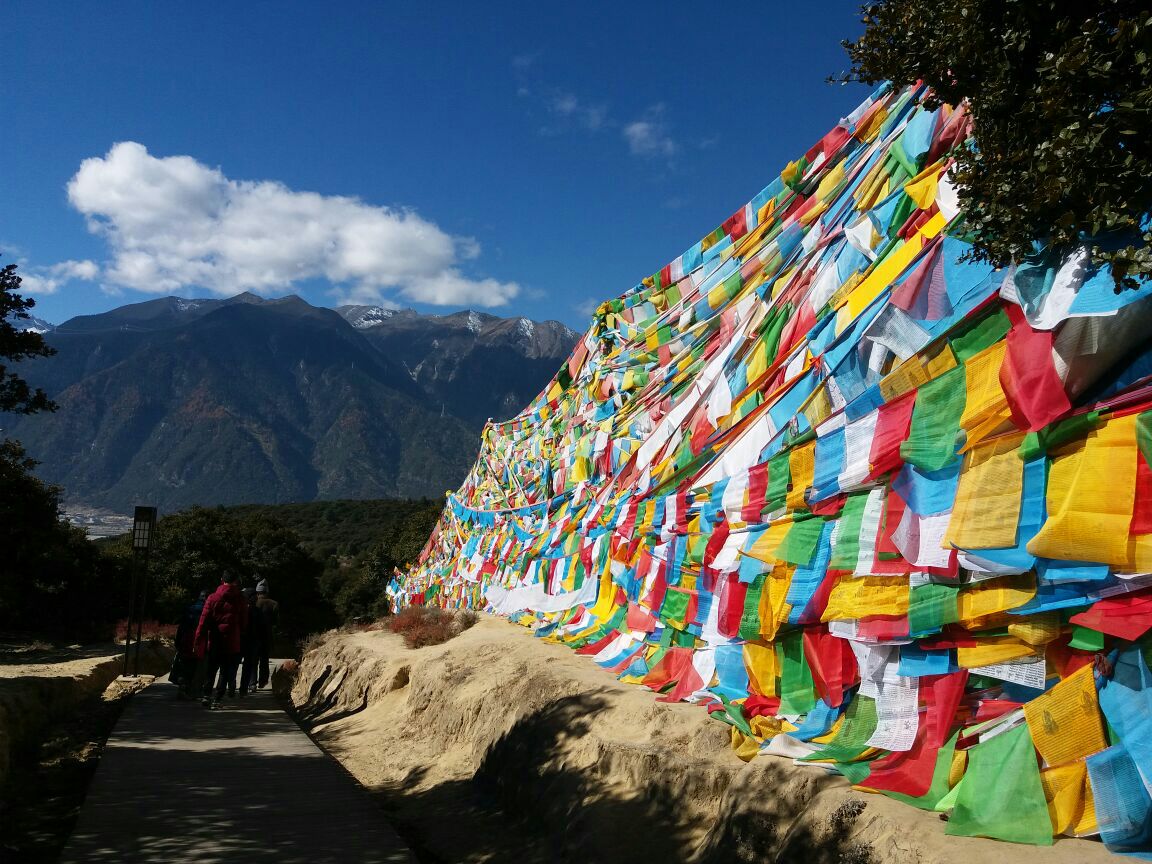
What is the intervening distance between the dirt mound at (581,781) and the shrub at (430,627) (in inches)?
43.5

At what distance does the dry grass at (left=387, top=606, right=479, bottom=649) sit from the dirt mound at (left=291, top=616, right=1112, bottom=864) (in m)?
1.11

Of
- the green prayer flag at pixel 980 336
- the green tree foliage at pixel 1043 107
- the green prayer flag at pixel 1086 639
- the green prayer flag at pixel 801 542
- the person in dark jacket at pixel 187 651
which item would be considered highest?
the green tree foliage at pixel 1043 107

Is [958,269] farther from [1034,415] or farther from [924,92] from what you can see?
[924,92]

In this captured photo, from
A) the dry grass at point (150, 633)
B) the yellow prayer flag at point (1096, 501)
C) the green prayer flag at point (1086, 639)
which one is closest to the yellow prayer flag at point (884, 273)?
the yellow prayer flag at point (1096, 501)

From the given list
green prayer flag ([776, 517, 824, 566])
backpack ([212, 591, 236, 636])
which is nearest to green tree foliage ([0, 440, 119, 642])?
backpack ([212, 591, 236, 636])

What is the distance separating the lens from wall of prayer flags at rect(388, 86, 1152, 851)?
3.59 metres

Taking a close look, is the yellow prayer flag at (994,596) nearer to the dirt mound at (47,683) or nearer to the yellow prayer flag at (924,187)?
the yellow prayer flag at (924,187)

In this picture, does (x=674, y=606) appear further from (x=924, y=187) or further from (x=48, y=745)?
(x=48, y=745)

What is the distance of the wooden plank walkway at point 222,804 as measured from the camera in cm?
499

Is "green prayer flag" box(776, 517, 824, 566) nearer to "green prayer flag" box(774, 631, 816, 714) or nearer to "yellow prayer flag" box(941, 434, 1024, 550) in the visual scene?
"green prayer flag" box(774, 631, 816, 714)

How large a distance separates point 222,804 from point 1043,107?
20.7ft

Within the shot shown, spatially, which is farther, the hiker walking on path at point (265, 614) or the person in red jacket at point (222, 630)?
the hiker walking on path at point (265, 614)

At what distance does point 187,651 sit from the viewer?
11.1 metres

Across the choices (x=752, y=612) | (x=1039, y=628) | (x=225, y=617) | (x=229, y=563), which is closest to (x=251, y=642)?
(x=225, y=617)
